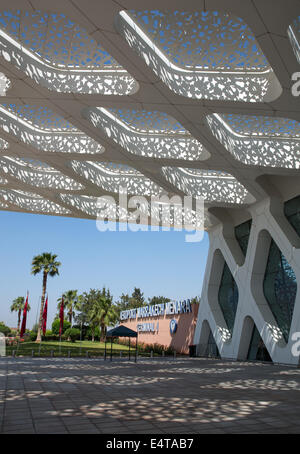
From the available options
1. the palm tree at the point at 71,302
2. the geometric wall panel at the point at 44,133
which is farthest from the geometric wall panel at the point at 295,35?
the palm tree at the point at 71,302

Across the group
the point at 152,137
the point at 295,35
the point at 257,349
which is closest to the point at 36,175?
the point at 152,137

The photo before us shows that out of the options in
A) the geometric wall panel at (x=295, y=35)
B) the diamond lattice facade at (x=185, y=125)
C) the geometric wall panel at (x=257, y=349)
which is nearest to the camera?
the geometric wall panel at (x=295, y=35)

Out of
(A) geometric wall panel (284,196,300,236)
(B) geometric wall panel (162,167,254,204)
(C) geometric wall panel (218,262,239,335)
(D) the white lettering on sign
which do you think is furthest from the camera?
(D) the white lettering on sign

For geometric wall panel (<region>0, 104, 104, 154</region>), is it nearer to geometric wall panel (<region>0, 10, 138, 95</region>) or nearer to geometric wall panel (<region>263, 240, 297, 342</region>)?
geometric wall panel (<region>0, 10, 138, 95</region>)

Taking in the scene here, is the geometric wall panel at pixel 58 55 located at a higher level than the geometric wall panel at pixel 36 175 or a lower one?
lower

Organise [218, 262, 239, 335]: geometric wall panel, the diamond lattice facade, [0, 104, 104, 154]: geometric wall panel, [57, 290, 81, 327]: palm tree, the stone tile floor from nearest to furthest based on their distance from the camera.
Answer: the stone tile floor < the diamond lattice facade < [0, 104, 104, 154]: geometric wall panel < [218, 262, 239, 335]: geometric wall panel < [57, 290, 81, 327]: palm tree

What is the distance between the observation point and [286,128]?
16703mm

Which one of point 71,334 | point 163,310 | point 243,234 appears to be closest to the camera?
point 243,234

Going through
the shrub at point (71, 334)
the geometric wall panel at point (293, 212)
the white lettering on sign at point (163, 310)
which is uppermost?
the geometric wall panel at point (293, 212)

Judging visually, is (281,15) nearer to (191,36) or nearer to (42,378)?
(191,36)

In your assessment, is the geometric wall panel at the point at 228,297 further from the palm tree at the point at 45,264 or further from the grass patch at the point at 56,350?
the palm tree at the point at 45,264

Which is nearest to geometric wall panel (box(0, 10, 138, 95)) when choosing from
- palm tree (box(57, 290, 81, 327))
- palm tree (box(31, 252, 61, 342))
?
palm tree (box(31, 252, 61, 342))

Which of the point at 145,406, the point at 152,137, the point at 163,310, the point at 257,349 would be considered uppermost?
the point at 152,137

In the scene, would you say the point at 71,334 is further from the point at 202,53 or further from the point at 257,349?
the point at 202,53
